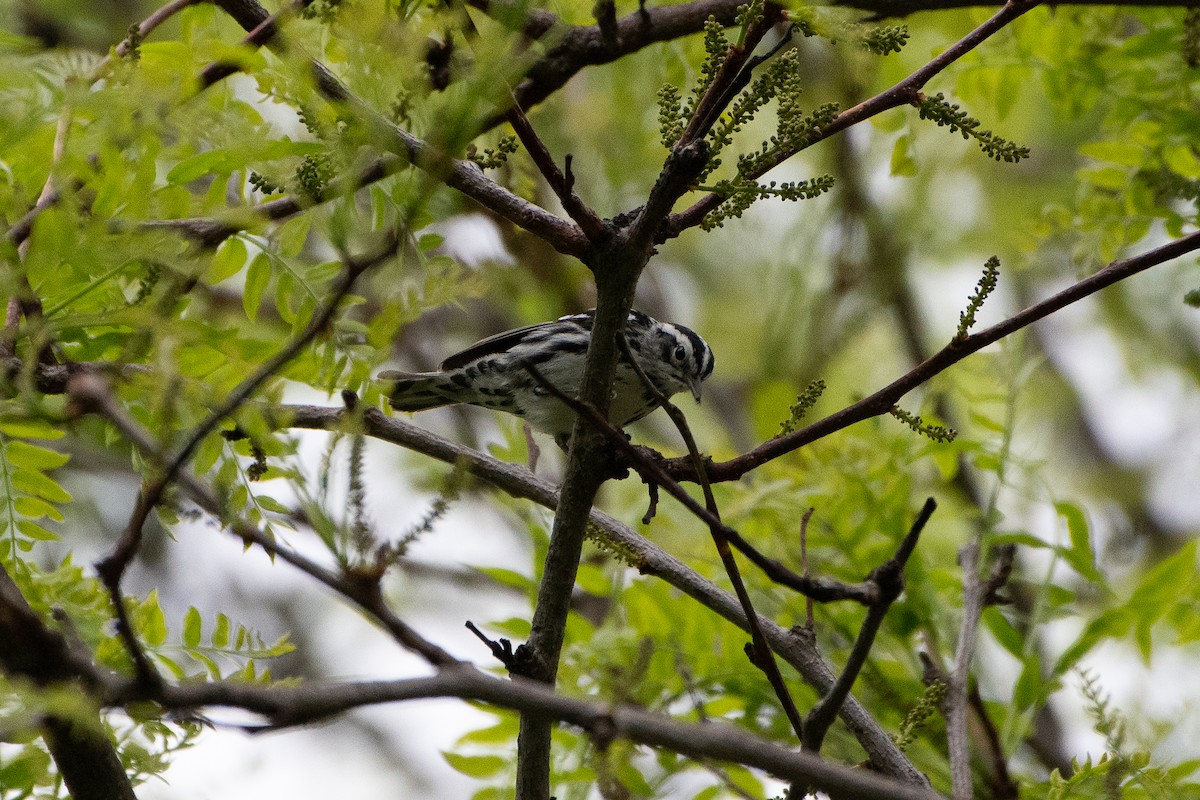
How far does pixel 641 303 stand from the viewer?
24.5 ft

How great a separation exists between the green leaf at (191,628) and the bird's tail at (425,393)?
82.7 inches

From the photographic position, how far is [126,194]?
6.35 feet

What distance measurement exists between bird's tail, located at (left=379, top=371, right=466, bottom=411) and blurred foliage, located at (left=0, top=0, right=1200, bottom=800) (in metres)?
0.29

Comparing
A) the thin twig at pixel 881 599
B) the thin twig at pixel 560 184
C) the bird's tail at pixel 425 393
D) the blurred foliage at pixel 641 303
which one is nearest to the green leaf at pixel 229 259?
the blurred foliage at pixel 641 303

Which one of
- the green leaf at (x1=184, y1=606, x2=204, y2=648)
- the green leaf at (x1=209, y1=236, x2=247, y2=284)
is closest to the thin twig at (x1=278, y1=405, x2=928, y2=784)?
the green leaf at (x1=209, y1=236, x2=247, y2=284)

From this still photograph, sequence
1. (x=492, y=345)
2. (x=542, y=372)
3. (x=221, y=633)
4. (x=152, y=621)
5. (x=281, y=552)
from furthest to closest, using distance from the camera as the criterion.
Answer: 1. (x=492, y=345)
2. (x=542, y=372)
3. (x=152, y=621)
4. (x=221, y=633)
5. (x=281, y=552)

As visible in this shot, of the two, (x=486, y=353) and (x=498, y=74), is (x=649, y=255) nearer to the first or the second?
(x=498, y=74)

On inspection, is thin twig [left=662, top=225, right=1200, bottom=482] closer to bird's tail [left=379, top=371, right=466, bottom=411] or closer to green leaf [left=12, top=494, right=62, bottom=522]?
green leaf [left=12, top=494, right=62, bottom=522]

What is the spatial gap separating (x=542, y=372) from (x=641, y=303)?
2.87 metres

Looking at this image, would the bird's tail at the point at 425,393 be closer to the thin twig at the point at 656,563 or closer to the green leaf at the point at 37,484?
the thin twig at the point at 656,563

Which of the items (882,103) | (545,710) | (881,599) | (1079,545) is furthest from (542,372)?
(545,710)

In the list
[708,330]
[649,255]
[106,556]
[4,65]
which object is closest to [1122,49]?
[649,255]

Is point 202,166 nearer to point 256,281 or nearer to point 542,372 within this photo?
point 256,281

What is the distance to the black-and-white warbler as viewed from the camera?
4562mm
